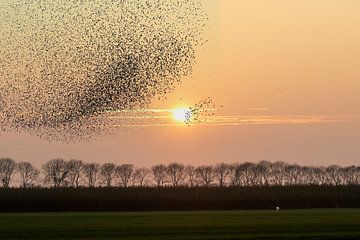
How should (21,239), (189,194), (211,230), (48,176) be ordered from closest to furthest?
(21,239)
(211,230)
(189,194)
(48,176)

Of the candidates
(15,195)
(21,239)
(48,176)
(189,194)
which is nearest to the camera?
(21,239)

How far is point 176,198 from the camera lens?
121875 millimetres

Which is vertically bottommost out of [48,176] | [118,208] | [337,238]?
[337,238]

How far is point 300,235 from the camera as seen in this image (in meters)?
44.2

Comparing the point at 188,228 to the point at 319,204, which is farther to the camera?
the point at 319,204

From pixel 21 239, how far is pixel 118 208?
247 feet

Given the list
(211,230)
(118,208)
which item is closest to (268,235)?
(211,230)

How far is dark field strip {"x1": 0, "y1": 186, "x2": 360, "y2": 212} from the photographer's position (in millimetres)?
113688

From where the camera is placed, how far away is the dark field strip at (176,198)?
11369 cm

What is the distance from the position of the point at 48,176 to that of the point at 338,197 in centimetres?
8639

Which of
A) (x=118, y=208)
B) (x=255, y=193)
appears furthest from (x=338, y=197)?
(x=118, y=208)

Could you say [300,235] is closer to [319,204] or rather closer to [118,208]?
[118,208]

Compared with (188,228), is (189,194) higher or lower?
higher

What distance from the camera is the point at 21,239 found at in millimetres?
41719
